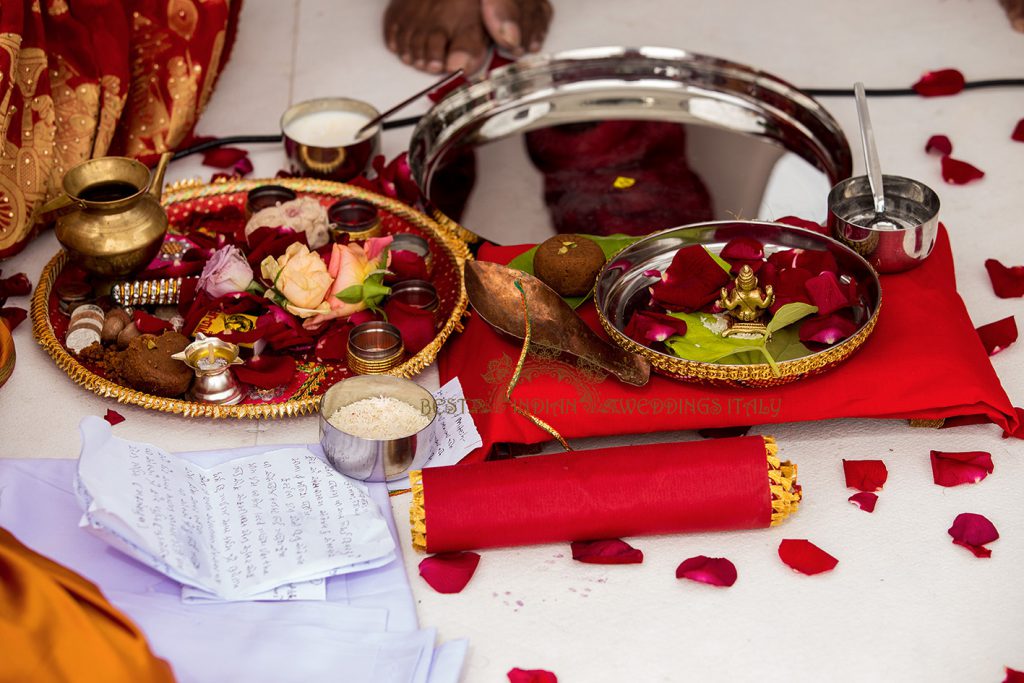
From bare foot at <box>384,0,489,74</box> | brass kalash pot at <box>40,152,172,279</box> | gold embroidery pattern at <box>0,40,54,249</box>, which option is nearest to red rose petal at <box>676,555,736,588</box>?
brass kalash pot at <box>40,152,172,279</box>

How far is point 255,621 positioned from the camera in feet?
3.45

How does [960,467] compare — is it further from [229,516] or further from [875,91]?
[875,91]

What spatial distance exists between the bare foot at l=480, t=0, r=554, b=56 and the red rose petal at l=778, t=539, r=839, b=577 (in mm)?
1242

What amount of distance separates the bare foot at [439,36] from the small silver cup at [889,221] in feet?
2.78

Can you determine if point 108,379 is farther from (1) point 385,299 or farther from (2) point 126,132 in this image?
(2) point 126,132

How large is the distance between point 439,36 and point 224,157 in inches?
19.8

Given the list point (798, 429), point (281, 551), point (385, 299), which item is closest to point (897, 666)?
point (798, 429)

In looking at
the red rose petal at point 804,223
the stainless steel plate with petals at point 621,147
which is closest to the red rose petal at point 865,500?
the red rose petal at point 804,223

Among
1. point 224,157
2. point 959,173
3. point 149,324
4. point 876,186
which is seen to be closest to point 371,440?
point 149,324

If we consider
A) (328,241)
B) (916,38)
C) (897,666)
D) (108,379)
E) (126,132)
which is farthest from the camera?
(916,38)

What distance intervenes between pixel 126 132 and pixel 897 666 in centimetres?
137

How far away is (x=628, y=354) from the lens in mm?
1231

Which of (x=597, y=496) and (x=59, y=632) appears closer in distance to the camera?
(x=59, y=632)

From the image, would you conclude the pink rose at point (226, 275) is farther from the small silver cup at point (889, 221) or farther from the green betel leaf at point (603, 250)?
the small silver cup at point (889, 221)
